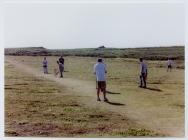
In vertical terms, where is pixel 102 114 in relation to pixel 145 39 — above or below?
below

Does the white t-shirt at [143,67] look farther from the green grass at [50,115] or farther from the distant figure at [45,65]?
the distant figure at [45,65]

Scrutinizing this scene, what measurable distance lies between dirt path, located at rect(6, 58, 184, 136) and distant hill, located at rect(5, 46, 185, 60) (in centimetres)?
17

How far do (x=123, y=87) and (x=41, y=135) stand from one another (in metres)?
1.05

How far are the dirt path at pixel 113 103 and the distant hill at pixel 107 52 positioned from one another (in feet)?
0.57

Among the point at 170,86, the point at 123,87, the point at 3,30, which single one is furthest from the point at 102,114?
the point at 3,30

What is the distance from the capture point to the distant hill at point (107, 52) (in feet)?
20.1

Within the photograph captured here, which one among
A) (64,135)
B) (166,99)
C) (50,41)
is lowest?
(64,135)

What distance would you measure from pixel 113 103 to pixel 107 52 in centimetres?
57

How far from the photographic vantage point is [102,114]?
20.1 feet

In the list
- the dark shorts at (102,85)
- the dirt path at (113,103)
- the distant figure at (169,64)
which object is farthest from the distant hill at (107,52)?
the dark shorts at (102,85)

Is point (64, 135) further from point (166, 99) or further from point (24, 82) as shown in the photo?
point (166, 99)

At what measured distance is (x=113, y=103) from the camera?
612 centimetres

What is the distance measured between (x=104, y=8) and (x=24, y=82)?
1231mm

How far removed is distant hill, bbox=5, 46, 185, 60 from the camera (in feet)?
20.1
